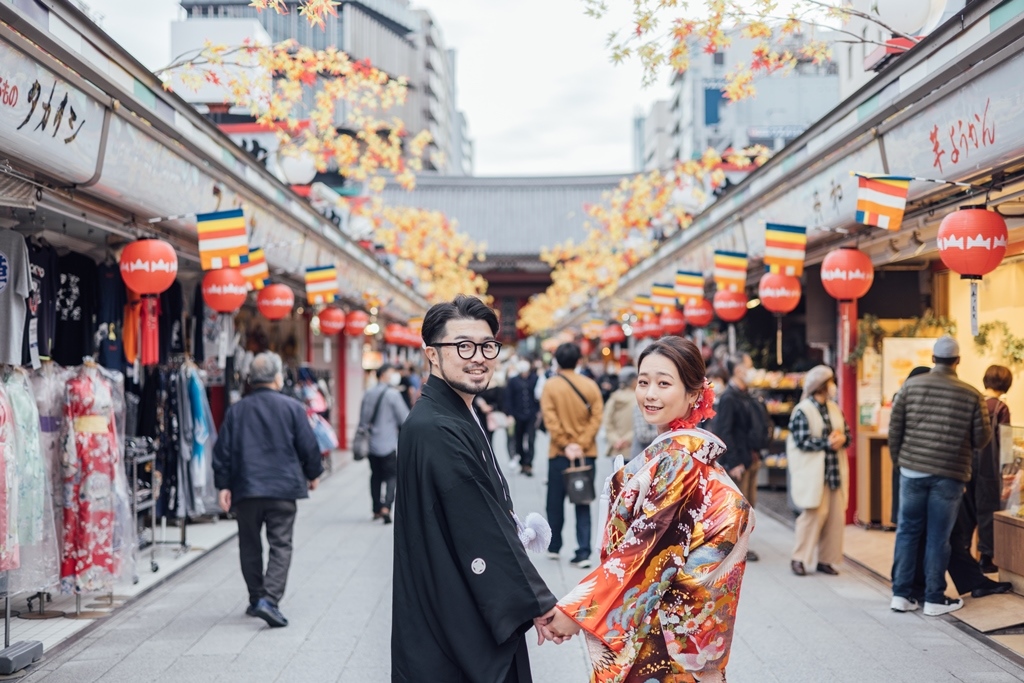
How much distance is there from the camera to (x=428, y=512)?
118 inches

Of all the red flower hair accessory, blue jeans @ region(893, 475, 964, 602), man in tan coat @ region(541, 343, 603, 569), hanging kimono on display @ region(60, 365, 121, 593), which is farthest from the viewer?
man in tan coat @ region(541, 343, 603, 569)

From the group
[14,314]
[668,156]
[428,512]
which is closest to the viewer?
[428,512]

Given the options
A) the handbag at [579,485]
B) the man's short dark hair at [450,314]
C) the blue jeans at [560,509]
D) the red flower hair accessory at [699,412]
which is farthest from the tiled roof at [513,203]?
the man's short dark hair at [450,314]

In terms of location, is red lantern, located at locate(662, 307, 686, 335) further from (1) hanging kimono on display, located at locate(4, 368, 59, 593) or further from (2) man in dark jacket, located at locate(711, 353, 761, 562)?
(1) hanging kimono on display, located at locate(4, 368, 59, 593)

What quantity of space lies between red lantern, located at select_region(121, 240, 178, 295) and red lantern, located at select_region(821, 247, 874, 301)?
204 inches

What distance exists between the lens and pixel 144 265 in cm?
685

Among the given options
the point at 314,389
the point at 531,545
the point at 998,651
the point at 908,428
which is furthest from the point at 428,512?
the point at 314,389

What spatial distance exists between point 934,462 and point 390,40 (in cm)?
4250

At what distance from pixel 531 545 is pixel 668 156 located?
190 feet

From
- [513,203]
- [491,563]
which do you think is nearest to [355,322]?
[491,563]

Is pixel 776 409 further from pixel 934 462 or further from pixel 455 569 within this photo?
pixel 455 569

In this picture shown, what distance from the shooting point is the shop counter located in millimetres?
9945

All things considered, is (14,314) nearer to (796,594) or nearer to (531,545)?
(531,545)

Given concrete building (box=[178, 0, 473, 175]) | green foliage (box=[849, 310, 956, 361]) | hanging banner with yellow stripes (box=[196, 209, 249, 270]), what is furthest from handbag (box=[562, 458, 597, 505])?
concrete building (box=[178, 0, 473, 175])
